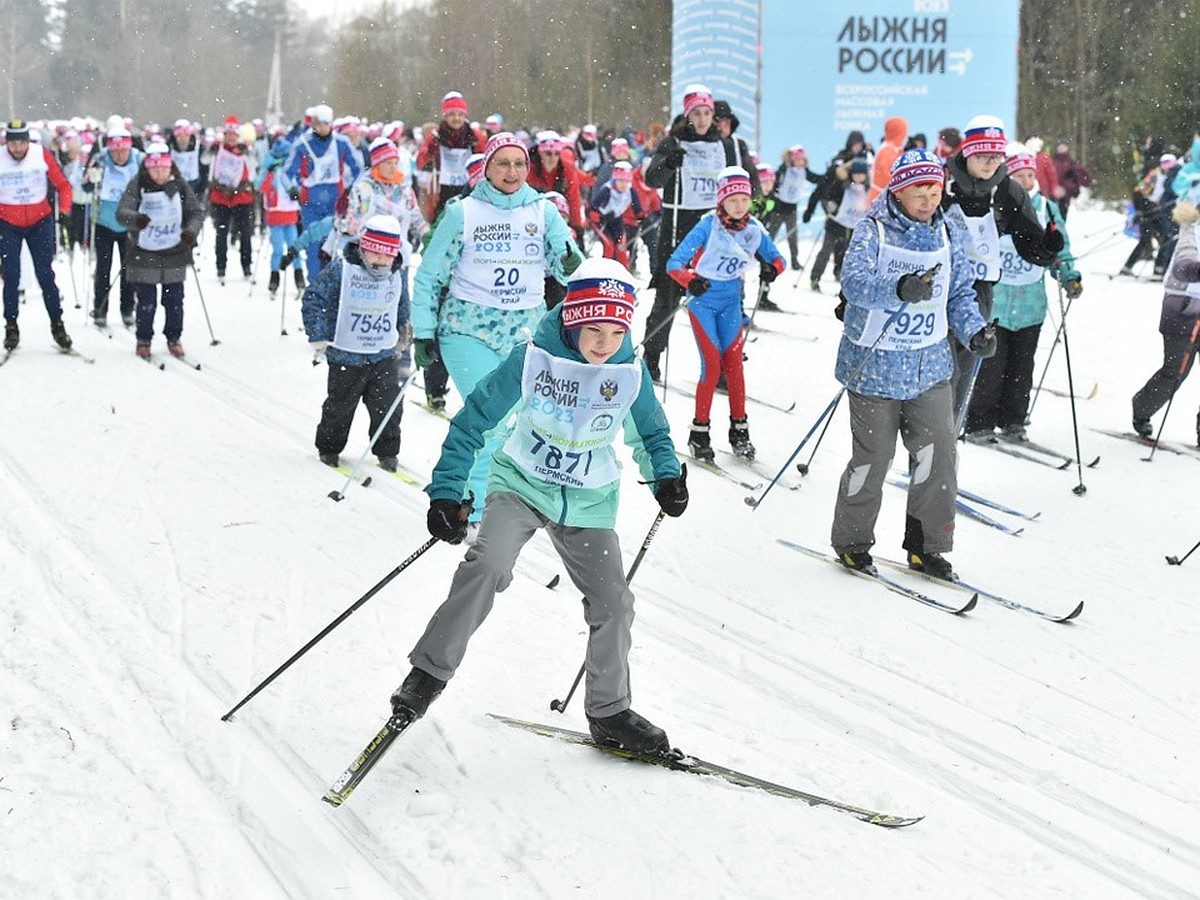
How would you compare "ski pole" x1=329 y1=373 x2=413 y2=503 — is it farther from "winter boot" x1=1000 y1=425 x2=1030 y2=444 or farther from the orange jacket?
the orange jacket

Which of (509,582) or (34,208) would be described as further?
(34,208)

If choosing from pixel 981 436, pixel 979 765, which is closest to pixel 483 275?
pixel 979 765

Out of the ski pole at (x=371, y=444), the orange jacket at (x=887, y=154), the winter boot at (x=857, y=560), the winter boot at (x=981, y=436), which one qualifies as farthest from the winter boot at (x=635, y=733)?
the orange jacket at (x=887, y=154)

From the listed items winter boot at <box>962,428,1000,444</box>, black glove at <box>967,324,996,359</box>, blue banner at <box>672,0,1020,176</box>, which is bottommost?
winter boot at <box>962,428,1000,444</box>

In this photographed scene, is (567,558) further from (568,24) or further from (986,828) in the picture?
(568,24)

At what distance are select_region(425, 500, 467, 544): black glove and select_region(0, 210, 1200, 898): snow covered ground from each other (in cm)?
75

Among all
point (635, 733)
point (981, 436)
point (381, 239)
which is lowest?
point (635, 733)

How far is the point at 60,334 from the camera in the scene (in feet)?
36.4

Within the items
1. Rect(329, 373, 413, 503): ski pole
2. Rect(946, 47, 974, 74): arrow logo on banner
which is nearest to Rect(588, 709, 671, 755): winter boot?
Rect(329, 373, 413, 503): ski pole

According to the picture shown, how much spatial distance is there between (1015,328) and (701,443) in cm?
241

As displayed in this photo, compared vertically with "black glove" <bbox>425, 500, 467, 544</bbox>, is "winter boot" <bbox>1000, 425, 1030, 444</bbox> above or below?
below

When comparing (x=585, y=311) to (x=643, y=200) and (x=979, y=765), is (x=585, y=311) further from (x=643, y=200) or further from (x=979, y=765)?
(x=643, y=200)

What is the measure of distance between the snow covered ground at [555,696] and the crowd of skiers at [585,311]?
388 mm

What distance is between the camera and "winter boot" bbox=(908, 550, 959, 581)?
627cm
